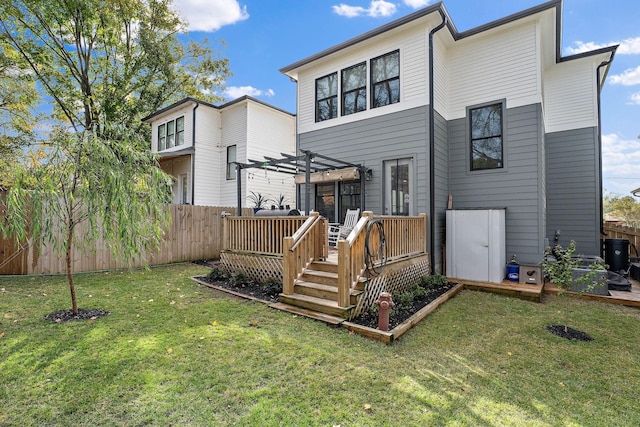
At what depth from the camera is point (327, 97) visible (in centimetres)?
871

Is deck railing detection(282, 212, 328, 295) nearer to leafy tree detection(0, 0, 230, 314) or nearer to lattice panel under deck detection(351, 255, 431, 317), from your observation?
lattice panel under deck detection(351, 255, 431, 317)

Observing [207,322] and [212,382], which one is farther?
[207,322]

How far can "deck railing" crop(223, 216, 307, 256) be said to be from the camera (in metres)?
5.95

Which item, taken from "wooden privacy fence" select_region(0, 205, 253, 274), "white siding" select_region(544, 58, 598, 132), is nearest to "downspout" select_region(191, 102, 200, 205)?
"wooden privacy fence" select_region(0, 205, 253, 274)

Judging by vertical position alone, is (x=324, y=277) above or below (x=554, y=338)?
above

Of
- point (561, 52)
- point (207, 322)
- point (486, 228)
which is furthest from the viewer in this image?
point (561, 52)

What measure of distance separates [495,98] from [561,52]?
2.95m

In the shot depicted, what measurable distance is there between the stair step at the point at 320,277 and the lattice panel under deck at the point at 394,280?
0.54 metres

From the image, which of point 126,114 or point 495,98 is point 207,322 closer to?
point 495,98

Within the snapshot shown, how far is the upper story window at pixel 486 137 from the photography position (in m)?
7.06

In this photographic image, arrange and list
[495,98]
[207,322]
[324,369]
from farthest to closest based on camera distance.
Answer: [495,98], [207,322], [324,369]

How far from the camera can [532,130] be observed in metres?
6.57

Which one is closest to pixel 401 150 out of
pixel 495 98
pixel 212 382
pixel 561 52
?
pixel 495 98

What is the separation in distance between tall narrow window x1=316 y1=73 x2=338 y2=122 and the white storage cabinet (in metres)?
4.29
